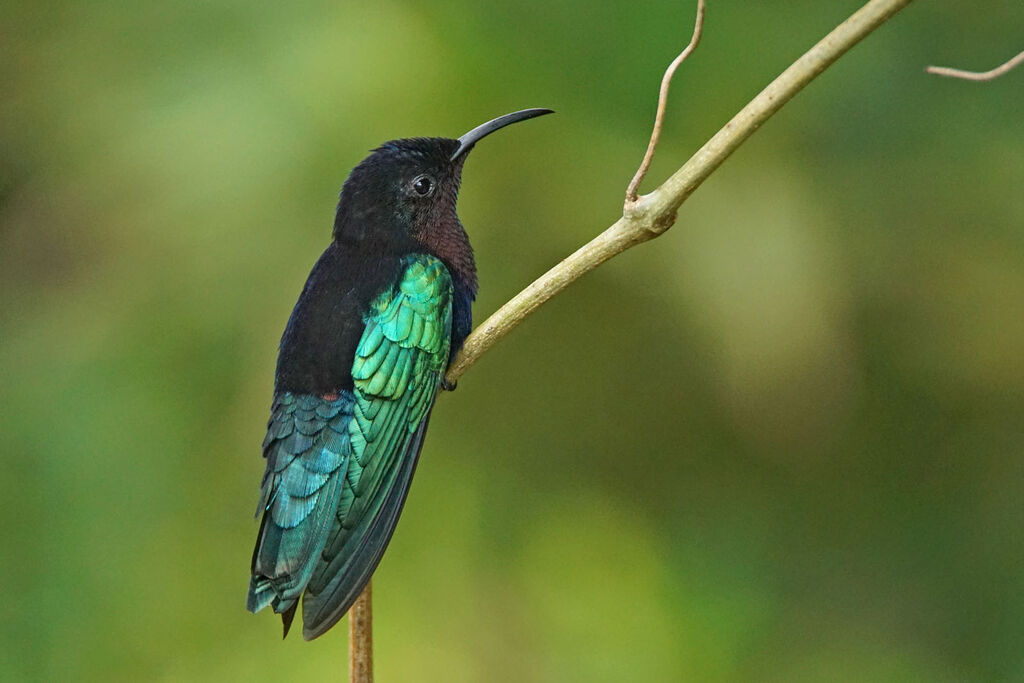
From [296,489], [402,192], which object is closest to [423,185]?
[402,192]

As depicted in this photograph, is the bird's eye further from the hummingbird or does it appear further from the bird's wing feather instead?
the bird's wing feather

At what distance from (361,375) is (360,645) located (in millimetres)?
646

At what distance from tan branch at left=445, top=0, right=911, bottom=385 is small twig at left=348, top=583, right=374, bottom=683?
52 cm

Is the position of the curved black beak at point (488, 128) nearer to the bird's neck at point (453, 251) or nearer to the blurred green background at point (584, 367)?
the bird's neck at point (453, 251)

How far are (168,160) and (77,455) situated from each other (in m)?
0.97

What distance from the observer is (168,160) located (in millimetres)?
3818

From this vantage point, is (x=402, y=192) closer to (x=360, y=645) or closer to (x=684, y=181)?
(x=684, y=181)

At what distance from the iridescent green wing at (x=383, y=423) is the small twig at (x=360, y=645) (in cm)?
8

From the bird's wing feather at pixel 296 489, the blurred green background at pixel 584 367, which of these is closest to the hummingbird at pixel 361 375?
the bird's wing feather at pixel 296 489

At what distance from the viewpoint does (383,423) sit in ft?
7.64

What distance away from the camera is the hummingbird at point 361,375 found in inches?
84.7

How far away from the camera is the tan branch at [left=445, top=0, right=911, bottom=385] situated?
5.42 feet

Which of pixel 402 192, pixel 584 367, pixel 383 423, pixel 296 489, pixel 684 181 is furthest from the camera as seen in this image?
pixel 584 367

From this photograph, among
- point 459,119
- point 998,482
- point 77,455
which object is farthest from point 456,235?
point 998,482
